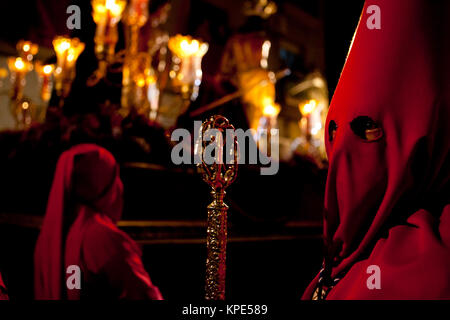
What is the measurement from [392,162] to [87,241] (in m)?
1.97

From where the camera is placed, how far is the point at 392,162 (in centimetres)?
101

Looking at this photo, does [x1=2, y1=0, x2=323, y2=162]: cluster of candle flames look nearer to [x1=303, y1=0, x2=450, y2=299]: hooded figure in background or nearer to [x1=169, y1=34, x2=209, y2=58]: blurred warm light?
[x1=169, y1=34, x2=209, y2=58]: blurred warm light

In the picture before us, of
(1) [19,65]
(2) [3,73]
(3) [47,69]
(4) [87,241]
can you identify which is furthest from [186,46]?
(2) [3,73]

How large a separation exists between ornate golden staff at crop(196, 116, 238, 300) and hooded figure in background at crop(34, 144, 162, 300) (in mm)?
1418

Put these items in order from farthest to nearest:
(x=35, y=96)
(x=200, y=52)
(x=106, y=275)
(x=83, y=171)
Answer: (x=35, y=96) → (x=200, y=52) → (x=83, y=171) → (x=106, y=275)

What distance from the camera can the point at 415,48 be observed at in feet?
3.46

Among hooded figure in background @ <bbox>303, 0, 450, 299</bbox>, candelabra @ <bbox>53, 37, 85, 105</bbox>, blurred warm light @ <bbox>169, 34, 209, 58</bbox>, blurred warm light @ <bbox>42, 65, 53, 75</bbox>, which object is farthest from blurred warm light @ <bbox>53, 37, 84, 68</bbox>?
hooded figure in background @ <bbox>303, 0, 450, 299</bbox>

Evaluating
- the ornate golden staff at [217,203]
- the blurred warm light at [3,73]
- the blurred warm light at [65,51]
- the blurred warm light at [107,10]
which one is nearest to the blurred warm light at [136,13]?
the blurred warm light at [107,10]

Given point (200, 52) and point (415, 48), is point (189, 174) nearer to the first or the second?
point (200, 52)

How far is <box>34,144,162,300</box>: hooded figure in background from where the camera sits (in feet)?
7.93

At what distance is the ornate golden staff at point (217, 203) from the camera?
3.75 feet
